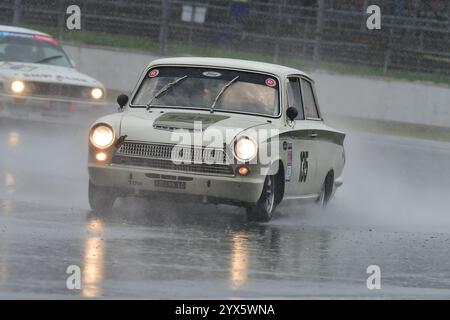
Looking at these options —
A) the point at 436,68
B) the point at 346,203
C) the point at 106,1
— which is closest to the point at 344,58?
the point at 436,68

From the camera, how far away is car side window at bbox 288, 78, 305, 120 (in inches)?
491

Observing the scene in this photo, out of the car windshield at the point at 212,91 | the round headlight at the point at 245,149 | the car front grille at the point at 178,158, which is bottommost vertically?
the car front grille at the point at 178,158

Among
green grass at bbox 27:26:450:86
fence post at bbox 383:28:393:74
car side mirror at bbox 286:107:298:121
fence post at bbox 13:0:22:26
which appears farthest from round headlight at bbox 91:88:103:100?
fence post at bbox 13:0:22:26

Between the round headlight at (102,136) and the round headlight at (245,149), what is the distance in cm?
Result: 108

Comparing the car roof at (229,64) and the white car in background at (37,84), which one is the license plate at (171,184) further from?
the white car in background at (37,84)

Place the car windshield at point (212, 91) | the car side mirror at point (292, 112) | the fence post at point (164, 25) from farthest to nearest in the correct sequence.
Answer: the fence post at point (164, 25)
the car windshield at point (212, 91)
the car side mirror at point (292, 112)

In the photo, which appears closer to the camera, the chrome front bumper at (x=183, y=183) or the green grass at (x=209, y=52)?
the chrome front bumper at (x=183, y=183)

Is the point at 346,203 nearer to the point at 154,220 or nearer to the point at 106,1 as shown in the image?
the point at 154,220

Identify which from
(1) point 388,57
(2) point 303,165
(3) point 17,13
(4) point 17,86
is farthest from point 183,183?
(3) point 17,13

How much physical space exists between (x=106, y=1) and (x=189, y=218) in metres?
21.5

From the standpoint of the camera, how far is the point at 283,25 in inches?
1222

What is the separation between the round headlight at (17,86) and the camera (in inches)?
752

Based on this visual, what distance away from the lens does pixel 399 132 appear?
27.2 metres

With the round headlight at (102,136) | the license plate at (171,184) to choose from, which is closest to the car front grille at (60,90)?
the round headlight at (102,136)
